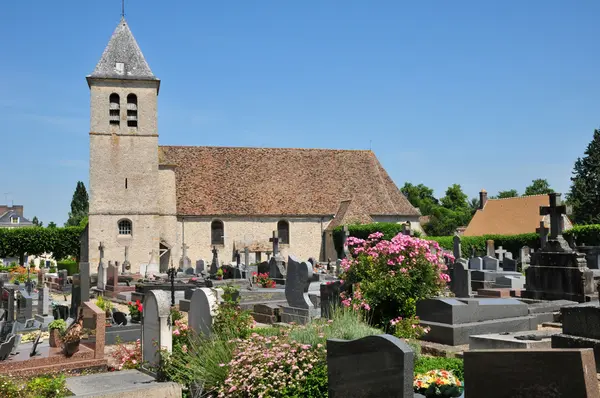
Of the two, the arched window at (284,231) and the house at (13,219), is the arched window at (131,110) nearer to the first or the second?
the arched window at (284,231)

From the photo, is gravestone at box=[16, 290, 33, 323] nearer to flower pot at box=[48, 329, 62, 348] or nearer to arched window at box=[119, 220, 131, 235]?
flower pot at box=[48, 329, 62, 348]

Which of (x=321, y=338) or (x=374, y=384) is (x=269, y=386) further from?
(x=374, y=384)

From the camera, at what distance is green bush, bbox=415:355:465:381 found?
6.90 meters

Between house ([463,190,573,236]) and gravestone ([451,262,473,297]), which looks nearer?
gravestone ([451,262,473,297])

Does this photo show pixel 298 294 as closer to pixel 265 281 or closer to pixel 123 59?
pixel 265 281

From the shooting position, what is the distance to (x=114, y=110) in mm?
33094

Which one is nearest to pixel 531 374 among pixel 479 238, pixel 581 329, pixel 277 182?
pixel 581 329

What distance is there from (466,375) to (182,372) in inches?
148

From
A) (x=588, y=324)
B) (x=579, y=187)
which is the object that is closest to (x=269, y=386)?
(x=588, y=324)

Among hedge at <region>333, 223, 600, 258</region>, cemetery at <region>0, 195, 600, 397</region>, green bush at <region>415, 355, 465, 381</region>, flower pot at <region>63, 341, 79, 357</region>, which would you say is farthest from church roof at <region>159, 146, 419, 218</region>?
green bush at <region>415, 355, 465, 381</region>

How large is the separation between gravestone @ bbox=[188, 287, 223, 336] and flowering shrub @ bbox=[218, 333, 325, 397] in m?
1.26

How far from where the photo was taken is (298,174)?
39938 mm

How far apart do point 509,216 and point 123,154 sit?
2669 centimetres

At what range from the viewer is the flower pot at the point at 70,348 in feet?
29.2
